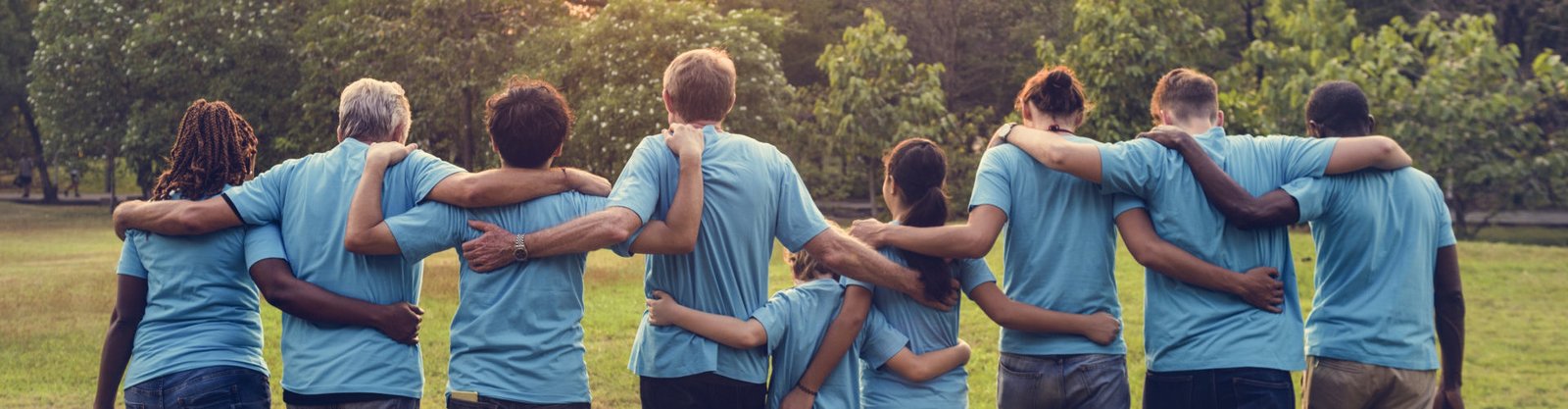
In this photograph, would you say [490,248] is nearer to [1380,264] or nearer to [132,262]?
[132,262]

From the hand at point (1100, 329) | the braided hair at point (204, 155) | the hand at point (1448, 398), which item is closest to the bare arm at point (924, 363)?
the hand at point (1100, 329)

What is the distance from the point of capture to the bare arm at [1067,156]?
4.37m

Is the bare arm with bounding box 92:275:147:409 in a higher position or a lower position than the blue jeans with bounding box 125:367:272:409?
higher

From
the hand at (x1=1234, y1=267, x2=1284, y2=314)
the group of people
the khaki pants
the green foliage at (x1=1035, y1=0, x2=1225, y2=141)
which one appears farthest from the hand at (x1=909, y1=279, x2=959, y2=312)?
the green foliage at (x1=1035, y1=0, x2=1225, y2=141)

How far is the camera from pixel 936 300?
4.57 m

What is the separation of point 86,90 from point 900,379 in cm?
3883

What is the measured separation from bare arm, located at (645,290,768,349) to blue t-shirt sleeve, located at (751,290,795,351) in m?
0.04

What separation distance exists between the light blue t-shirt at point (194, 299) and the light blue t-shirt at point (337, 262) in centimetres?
10

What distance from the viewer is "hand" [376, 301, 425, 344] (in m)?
Answer: 4.30

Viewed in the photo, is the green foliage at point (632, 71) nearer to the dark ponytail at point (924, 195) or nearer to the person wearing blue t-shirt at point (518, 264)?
the dark ponytail at point (924, 195)

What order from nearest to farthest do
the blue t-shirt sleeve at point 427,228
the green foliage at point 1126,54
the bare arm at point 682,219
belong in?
the bare arm at point 682,219 < the blue t-shirt sleeve at point 427,228 < the green foliage at point 1126,54

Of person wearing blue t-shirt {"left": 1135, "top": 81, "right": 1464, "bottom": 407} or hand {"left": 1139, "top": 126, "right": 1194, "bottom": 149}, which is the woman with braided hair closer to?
hand {"left": 1139, "top": 126, "right": 1194, "bottom": 149}

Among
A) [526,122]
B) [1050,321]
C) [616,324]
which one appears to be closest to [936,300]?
[1050,321]

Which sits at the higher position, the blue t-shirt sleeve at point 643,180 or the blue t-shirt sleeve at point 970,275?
the blue t-shirt sleeve at point 643,180
